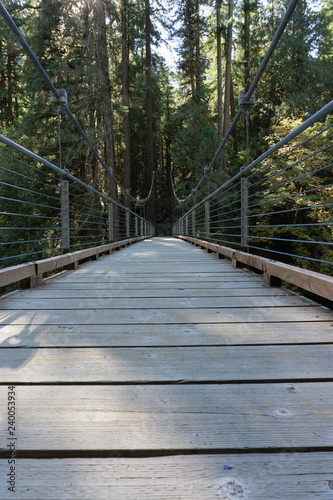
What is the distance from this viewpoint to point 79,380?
0.81 m

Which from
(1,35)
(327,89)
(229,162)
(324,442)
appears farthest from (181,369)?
(229,162)

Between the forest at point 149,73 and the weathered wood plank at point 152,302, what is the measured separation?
16.5 ft

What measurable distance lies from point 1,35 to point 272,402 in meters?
12.0

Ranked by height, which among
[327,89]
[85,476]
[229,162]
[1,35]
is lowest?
[85,476]

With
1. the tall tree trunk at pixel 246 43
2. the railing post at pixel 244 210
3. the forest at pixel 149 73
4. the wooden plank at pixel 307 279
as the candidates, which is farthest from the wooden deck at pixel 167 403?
the tall tree trunk at pixel 246 43

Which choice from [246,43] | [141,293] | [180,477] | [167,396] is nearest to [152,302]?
[141,293]

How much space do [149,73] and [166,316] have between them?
555 inches

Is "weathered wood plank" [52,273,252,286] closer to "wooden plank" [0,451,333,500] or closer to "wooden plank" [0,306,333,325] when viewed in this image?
"wooden plank" [0,306,333,325]

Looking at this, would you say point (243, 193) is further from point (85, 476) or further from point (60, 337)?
point (85, 476)

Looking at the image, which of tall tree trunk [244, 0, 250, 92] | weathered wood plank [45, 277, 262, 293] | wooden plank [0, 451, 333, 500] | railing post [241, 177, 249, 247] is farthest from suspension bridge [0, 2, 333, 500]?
tall tree trunk [244, 0, 250, 92]

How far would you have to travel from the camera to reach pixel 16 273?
5.22ft

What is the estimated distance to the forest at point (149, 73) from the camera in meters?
6.73

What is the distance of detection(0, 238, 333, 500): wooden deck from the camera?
0.51 m

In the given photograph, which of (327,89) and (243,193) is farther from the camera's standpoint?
(327,89)
